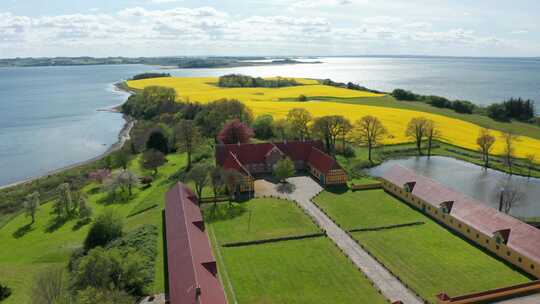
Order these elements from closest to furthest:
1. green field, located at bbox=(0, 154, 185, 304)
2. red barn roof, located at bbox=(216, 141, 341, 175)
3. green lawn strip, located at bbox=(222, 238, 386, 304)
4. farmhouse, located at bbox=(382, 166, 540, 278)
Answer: green lawn strip, located at bbox=(222, 238, 386, 304), farmhouse, located at bbox=(382, 166, 540, 278), green field, located at bbox=(0, 154, 185, 304), red barn roof, located at bbox=(216, 141, 341, 175)

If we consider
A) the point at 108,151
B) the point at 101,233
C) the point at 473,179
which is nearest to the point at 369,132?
the point at 473,179

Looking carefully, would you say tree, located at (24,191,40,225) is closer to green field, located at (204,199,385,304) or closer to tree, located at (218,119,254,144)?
green field, located at (204,199,385,304)

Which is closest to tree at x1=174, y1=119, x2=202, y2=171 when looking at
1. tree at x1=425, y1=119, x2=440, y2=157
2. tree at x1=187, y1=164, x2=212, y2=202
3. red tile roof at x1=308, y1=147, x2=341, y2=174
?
tree at x1=187, y1=164, x2=212, y2=202

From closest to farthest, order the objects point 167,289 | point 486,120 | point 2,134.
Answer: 1. point 167,289
2. point 486,120
3. point 2,134

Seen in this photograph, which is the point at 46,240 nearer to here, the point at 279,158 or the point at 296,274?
the point at 296,274

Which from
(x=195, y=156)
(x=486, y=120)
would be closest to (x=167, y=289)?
(x=195, y=156)

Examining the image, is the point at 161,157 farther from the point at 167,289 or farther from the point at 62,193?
the point at 167,289
